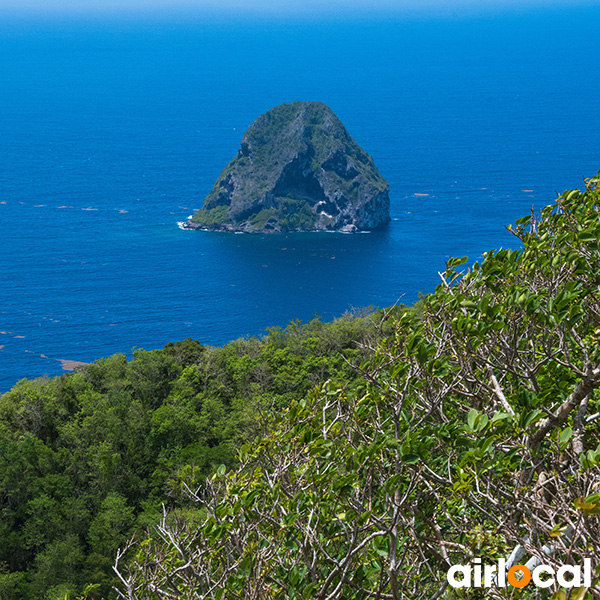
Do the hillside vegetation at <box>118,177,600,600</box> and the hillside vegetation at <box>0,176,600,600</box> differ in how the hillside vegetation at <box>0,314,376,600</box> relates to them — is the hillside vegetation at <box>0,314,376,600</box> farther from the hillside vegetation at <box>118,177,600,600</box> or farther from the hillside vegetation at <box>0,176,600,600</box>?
the hillside vegetation at <box>118,177,600,600</box>

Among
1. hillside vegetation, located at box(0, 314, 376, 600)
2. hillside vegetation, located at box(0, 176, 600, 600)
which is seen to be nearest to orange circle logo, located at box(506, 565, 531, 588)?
hillside vegetation, located at box(0, 176, 600, 600)

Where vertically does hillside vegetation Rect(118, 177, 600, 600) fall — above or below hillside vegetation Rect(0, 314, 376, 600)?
below

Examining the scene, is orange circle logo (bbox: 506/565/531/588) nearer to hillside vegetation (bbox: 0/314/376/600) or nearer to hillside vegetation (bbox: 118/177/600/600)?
hillside vegetation (bbox: 118/177/600/600)

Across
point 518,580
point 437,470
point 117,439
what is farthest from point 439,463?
point 117,439

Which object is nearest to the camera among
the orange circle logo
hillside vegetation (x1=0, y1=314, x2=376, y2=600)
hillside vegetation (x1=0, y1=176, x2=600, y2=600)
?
the orange circle logo

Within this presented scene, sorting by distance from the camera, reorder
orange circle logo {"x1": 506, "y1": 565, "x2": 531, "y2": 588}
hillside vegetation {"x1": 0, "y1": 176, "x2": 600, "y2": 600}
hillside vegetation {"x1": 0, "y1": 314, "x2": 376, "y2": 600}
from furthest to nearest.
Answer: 1. hillside vegetation {"x1": 0, "y1": 314, "x2": 376, "y2": 600}
2. hillside vegetation {"x1": 0, "y1": 176, "x2": 600, "y2": 600}
3. orange circle logo {"x1": 506, "y1": 565, "x2": 531, "y2": 588}

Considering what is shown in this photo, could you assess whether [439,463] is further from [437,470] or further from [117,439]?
[117,439]

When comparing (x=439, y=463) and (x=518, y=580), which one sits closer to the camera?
(x=518, y=580)

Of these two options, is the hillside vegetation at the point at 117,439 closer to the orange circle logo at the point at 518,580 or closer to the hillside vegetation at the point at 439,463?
the hillside vegetation at the point at 439,463

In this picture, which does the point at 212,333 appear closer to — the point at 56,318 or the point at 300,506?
the point at 56,318

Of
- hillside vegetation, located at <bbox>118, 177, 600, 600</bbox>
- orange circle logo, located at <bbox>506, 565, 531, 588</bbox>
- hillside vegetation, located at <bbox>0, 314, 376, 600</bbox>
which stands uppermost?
hillside vegetation, located at <bbox>0, 314, 376, 600</bbox>

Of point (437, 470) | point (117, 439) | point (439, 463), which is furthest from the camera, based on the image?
point (117, 439)

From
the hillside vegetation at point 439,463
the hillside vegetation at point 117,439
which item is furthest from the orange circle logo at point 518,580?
the hillside vegetation at point 117,439

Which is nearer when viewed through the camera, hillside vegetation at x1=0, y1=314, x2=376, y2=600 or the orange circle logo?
the orange circle logo
